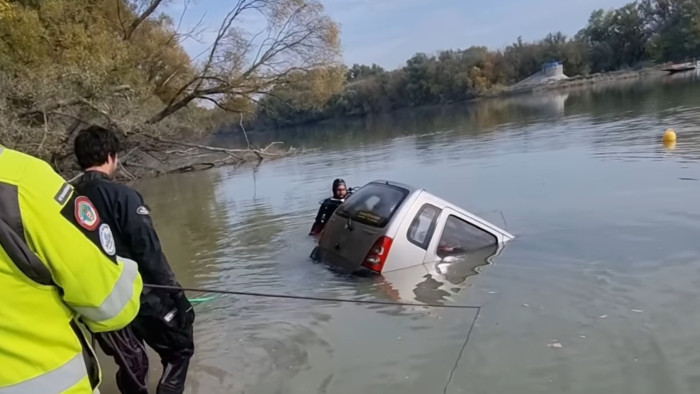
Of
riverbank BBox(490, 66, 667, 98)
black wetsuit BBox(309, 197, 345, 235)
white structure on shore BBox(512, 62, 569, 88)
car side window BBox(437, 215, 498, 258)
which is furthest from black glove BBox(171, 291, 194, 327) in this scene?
white structure on shore BBox(512, 62, 569, 88)

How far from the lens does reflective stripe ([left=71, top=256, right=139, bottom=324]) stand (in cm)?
185

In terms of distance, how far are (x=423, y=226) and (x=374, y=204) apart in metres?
0.61

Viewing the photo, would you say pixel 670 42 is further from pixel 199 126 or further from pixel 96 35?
pixel 96 35

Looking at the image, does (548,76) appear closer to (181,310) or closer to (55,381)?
(181,310)

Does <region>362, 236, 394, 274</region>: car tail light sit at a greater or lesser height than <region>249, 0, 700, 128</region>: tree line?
lesser

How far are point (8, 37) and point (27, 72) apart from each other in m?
→ 1.79

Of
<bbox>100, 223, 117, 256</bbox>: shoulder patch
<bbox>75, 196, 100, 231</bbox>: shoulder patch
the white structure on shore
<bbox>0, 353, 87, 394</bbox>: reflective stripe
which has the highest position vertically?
the white structure on shore

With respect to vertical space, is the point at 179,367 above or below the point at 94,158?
below

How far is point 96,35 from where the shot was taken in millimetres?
20672

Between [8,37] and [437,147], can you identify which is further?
[437,147]

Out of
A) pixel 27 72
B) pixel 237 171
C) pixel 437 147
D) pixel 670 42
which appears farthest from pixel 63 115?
pixel 670 42

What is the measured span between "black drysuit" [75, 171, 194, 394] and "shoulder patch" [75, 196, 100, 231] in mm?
1909

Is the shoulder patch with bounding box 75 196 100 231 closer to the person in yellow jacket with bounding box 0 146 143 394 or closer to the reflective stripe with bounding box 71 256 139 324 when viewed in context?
the person in yellow jacket with bounding box 0 146 143 394

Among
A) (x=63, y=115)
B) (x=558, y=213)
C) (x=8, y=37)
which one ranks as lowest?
(x=558, y=213)
